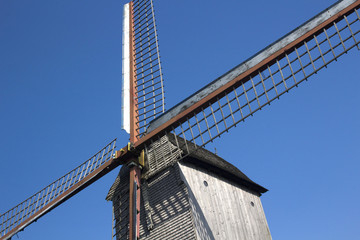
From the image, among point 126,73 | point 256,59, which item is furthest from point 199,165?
point 256,59

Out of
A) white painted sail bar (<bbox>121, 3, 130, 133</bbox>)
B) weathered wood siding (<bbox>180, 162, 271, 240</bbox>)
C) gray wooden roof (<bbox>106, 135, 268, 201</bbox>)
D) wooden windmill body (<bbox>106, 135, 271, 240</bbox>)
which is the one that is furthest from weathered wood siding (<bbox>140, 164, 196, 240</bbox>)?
white painted sail bar (<bbox>121, 3, 130, 133</bbox>)

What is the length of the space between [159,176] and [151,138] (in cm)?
362

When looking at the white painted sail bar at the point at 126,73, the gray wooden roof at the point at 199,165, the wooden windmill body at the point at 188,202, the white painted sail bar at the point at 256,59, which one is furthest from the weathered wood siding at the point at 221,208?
the white painted sail bar at the point at 256,59

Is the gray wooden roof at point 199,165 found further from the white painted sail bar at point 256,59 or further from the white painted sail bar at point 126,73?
the white painted sail bar at point 256,59

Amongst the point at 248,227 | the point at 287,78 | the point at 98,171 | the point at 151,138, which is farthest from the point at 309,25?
the point at 248,227

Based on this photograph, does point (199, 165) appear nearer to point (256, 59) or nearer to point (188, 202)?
point (188, 202)

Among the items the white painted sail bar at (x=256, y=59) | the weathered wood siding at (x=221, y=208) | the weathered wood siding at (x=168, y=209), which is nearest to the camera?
the white painted sail bar at (x=256, y=59)

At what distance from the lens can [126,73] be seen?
15.1 metres

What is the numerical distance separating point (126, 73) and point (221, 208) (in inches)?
256

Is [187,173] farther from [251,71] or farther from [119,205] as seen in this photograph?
[251,71]

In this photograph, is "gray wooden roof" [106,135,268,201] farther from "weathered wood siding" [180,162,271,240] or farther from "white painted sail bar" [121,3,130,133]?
"white painted sail bar" [121,3,130,133]

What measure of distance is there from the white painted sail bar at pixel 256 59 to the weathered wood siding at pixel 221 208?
374cm

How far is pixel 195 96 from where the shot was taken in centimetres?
1216

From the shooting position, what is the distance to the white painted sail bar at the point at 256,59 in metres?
10.7
